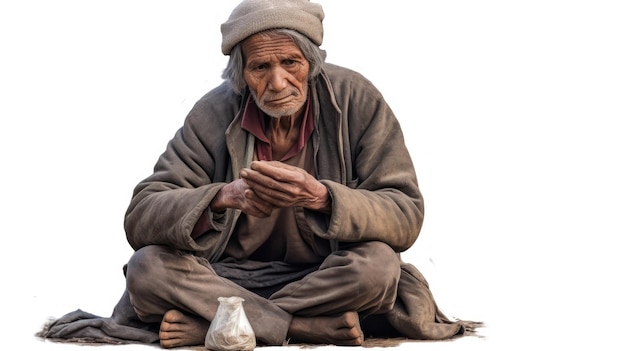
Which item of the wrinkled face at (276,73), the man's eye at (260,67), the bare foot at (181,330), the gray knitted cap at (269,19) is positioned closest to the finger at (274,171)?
the wrinkled face at (276,73)

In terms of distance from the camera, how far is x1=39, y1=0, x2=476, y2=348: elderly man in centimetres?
675

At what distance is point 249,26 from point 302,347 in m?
1.64

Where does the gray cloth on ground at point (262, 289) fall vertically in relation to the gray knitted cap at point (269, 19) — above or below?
below

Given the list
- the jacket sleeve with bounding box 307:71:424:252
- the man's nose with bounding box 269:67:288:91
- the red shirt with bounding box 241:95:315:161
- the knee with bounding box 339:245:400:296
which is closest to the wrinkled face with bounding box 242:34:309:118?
the man's nose with bounding box 269:67:288:91

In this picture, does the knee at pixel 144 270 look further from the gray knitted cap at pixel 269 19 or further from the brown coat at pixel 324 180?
the gray knitted cap at pixel 269 19

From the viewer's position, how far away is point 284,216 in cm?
718

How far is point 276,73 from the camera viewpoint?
22.7 feet

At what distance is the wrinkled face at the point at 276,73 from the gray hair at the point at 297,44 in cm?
2

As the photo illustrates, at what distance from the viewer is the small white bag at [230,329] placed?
6.54 metres

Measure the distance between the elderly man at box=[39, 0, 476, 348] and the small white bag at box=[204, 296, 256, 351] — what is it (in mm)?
169

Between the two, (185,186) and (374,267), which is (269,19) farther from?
(374,267)

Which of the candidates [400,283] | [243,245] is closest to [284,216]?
[243,245]

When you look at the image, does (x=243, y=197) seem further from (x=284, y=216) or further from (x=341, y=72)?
(x=341, y=72)

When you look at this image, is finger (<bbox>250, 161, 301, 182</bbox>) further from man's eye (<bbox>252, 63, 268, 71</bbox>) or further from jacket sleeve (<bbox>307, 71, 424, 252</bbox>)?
man's eye (<bbox>252, 63, 268, 71</bbox>)
